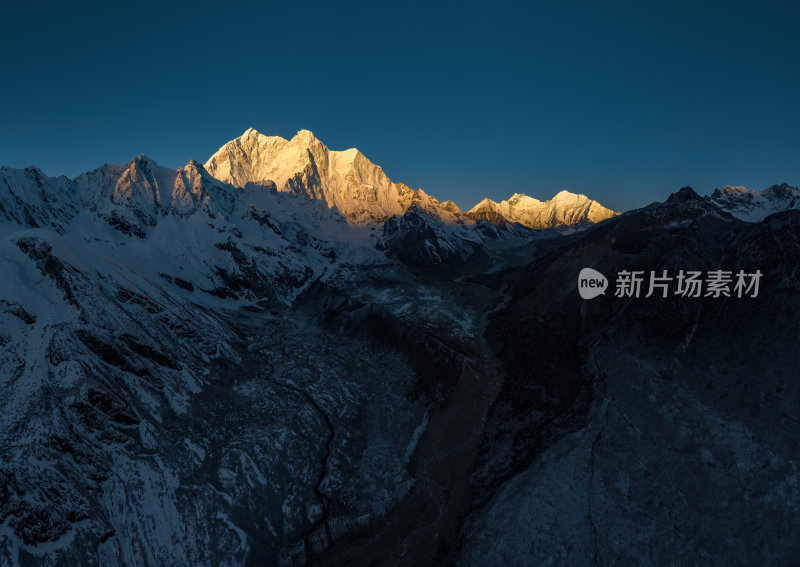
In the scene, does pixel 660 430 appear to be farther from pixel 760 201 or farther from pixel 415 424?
pixel 760 201

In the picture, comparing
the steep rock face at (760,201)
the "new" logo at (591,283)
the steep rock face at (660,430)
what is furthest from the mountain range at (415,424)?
the steep rock face at (760,201)

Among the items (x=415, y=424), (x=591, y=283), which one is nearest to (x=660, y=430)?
(x=415, y=424)

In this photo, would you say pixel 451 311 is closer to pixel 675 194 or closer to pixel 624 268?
pixel 624 268

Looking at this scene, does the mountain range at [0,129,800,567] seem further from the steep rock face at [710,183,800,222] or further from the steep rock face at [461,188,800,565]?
the steep rock face at [710,183,800,222]

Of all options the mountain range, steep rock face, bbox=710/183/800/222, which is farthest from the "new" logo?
steep rock face, bbox=710/183/800/222

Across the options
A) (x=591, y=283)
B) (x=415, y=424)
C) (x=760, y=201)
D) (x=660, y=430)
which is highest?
(x=760, y=201)

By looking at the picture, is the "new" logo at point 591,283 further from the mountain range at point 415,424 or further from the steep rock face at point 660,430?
the steep rock face at point 660,430
